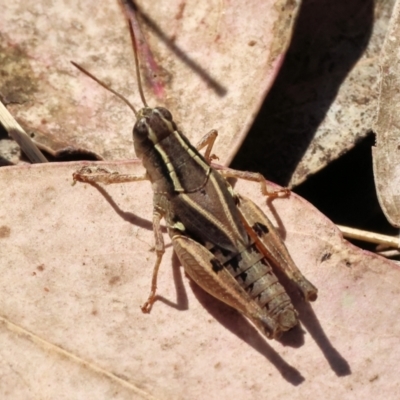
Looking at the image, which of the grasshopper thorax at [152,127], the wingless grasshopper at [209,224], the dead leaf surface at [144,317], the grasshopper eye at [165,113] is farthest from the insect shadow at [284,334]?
the grasshopper eye at [165,113]

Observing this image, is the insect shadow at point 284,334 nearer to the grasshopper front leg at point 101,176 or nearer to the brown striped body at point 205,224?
the brown striped body at point 205,224

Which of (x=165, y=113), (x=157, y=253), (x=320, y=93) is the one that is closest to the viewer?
(x=157, y=253)

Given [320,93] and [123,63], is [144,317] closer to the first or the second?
[123,63]

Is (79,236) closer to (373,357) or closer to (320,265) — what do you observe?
(320,265)

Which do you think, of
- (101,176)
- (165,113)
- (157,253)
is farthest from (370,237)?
(101,176)

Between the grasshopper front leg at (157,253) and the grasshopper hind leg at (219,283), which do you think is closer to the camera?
the grasshopper hind leg at (219,283)

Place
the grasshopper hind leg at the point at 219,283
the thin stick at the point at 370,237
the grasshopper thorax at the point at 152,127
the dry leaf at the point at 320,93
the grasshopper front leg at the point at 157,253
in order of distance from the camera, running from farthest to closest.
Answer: the dry leaf at the point at 320,93 → the thin stick at the point at 370,237 → the grasshopper thorax at the point at 152,127 → the grasshopper front leg at the point at 157,253 → the grasshopper hind leg at the point at 219,283
